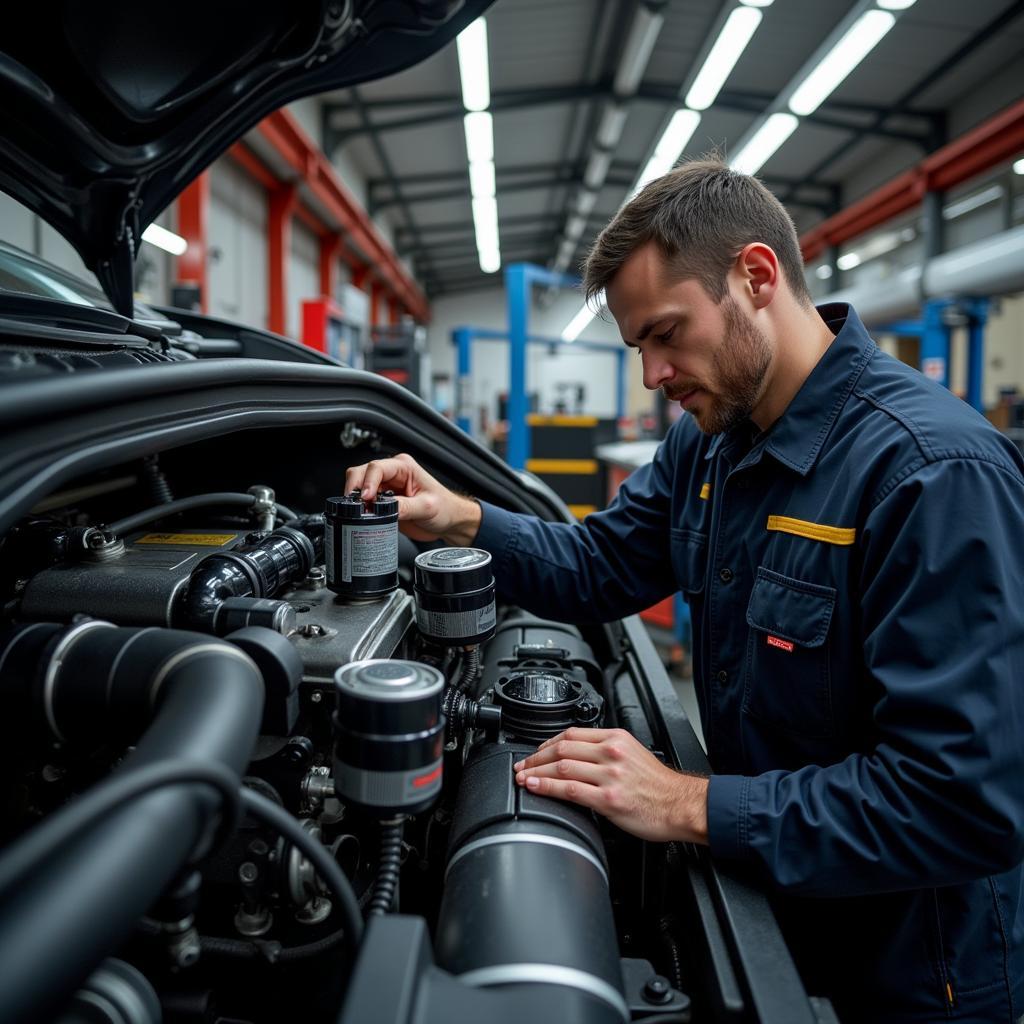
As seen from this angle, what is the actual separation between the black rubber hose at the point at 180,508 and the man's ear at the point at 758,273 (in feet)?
2.52

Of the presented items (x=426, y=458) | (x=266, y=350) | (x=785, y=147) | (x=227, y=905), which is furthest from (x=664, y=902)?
(x=785, y=147)

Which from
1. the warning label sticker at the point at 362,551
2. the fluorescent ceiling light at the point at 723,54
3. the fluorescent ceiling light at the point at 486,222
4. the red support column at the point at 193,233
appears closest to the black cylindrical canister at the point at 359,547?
the warning label sticker at the point at 362,551

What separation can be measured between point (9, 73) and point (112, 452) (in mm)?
626

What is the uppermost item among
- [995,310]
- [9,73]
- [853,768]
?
[995,310]

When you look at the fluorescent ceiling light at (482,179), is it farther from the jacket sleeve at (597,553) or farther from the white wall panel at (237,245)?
the jacket sleeve at (597,553)

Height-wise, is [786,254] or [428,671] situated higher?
[786,254]

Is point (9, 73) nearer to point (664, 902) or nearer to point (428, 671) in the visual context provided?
point (428, 671)

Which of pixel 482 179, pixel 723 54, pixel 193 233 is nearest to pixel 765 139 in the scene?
pixel 723 54

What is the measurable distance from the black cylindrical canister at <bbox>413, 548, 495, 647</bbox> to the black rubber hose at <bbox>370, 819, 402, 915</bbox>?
32 cm

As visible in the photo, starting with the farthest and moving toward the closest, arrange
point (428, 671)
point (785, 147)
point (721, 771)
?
point (785, 147) → point (721, 771) → point (428, 671)

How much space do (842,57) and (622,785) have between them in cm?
669

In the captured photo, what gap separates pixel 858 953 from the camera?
0.94m

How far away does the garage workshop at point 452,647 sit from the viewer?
0.57 metres

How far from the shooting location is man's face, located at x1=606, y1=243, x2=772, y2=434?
3.72ft
